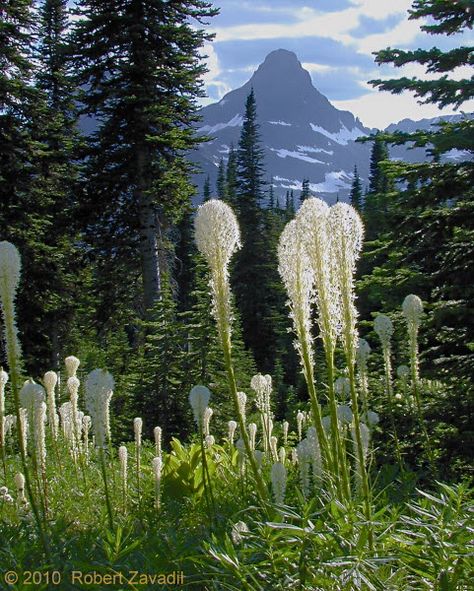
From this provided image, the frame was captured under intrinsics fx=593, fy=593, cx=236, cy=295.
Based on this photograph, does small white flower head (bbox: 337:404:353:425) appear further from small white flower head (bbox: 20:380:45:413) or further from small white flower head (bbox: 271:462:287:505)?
small white flower head (bbox: 20:380:45:413)

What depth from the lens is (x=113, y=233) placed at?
16781 millimetres

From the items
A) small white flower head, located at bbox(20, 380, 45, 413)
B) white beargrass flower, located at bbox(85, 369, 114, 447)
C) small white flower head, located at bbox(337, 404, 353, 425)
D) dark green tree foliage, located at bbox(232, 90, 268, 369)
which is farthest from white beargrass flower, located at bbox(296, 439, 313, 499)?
dark green tree foliage, located at bbox(232, 90, 268, 369)

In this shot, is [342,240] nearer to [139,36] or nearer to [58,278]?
[139,36]

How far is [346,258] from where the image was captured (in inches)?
104

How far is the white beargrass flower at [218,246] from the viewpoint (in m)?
2.85

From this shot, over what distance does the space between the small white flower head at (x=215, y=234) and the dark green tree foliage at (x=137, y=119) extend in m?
12.6

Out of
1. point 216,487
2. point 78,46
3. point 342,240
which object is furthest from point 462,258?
point 78,46

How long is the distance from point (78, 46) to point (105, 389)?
15.3 meters

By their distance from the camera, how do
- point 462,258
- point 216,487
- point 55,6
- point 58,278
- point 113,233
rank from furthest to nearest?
point 55,6 → point 58,278 → point 113,233 → point 462,258 → point 216,487

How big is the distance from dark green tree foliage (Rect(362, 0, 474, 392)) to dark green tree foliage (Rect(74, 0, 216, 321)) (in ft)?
28.8

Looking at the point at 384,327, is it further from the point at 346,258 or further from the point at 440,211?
the point at 440,211

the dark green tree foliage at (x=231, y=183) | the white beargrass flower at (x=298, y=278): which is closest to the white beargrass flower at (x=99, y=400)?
the white beargrass flower at (x=298, y=278)

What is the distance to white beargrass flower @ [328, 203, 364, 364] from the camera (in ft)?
8.59

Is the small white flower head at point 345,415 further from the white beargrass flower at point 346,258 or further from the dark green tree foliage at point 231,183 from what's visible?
A: the dark green tree foliage at point 231,183
